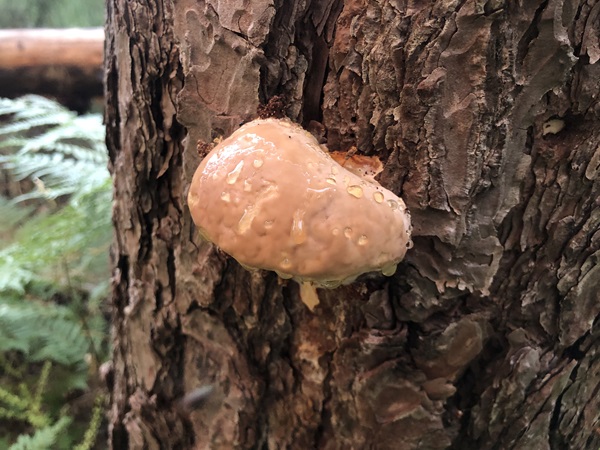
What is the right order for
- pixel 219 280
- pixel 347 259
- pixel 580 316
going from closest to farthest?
pixel 347 259, pixel 580 316, pixel 219 280

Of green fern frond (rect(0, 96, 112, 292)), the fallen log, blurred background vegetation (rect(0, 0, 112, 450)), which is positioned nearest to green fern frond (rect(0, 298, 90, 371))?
blurred background vegetation (rect(0, 0, 112, 450))

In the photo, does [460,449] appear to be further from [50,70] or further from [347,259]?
[50,70]

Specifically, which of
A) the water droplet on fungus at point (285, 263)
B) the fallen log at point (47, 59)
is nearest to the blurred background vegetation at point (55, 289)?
the fallen log at point (47, 59)

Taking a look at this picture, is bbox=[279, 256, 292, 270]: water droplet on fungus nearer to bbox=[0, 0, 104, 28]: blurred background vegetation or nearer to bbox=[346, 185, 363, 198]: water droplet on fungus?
bbox=[346, 185, 363, 198]: water droplet on fungus

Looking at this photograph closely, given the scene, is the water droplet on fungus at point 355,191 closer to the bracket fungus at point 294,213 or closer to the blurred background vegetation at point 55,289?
the bracket fungus at point 294,213

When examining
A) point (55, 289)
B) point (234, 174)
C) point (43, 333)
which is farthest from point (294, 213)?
point (55, 289)

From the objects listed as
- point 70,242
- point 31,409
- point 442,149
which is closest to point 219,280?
point 442,149
